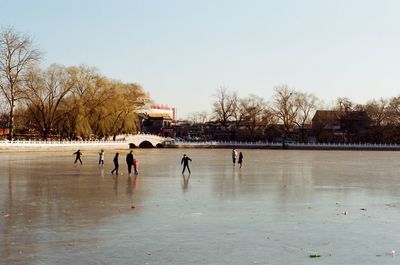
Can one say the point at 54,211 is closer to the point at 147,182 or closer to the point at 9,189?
the point at 9,189

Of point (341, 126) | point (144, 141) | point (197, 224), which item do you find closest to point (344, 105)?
point (341, 126)

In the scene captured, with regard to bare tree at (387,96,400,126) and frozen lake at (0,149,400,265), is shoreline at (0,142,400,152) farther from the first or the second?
frozen lake at (0,149,400,265)

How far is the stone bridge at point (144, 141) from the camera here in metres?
88.8

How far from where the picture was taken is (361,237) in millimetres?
11633

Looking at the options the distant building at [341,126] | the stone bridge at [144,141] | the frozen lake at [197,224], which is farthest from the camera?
the distant building at [341,126]

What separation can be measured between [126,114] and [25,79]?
2117 centimetres

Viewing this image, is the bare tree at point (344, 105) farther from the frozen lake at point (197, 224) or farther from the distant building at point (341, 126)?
the frozen lake at point (197, 224)

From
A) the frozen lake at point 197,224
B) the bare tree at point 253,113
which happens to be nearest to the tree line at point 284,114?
the bare tree at point 253,113

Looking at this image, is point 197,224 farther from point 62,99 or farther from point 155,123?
point 155,123

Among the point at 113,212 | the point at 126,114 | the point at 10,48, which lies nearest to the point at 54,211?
the point at 113,212

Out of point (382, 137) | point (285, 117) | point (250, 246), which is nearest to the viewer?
point (250, 246)

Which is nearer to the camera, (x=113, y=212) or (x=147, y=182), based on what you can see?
(x=113, y=212)

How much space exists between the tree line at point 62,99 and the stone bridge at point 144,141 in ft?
12.5

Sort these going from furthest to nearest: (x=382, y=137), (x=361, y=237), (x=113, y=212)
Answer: (x=382, y=137) → (x=113, y=212) → (x=361, y=237)
